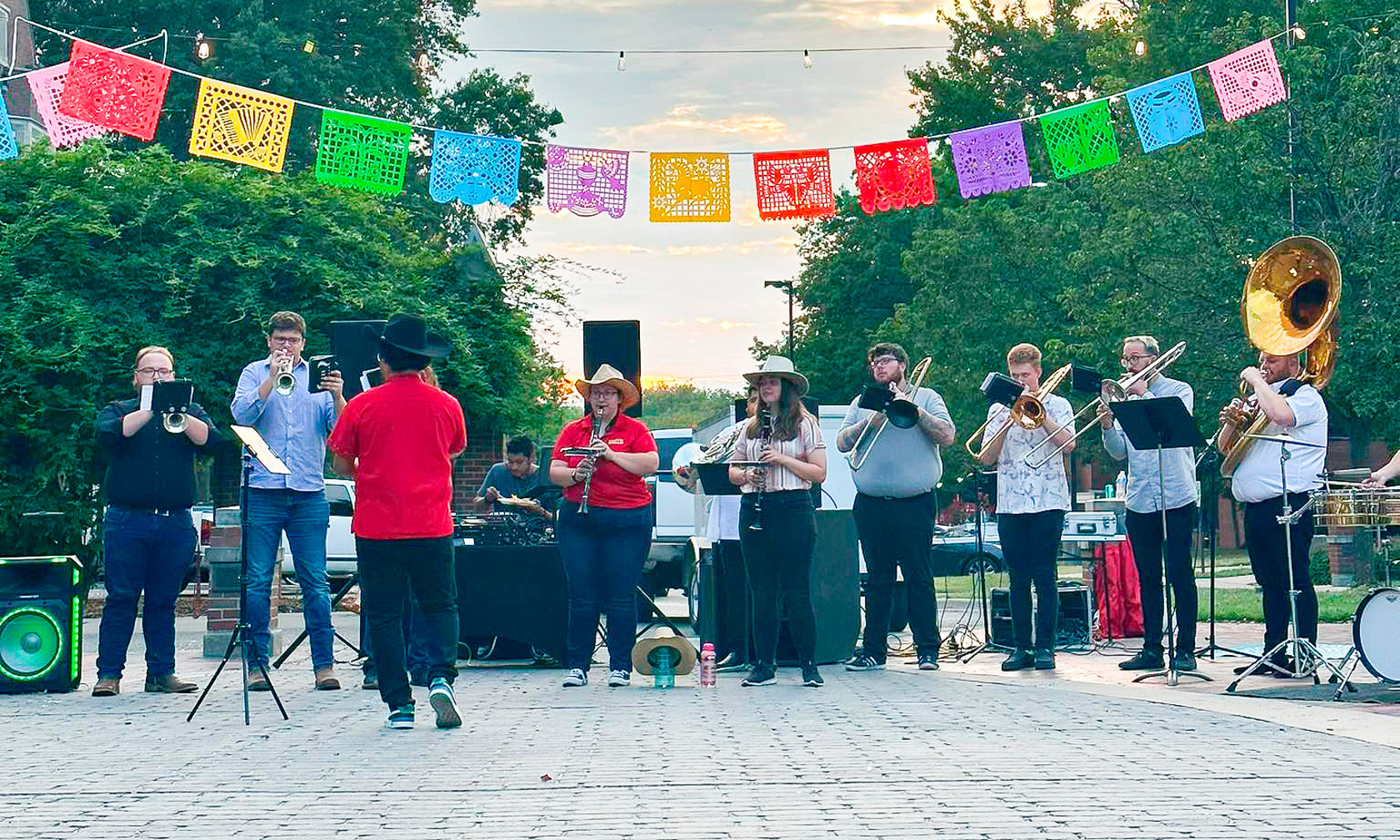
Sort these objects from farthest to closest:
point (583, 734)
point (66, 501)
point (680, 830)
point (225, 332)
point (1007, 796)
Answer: point (225, 332) < point (66, 501) < point (583, 734) < point (1007, 796) < point (680, 830)

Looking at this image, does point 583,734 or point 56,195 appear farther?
point 56,195

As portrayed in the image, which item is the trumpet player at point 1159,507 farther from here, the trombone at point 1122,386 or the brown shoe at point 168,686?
the brown shoe at point 168,686

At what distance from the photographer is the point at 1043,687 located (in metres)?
10.3

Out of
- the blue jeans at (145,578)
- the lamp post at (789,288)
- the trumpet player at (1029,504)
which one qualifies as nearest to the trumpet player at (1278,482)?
the trumpet player at (1029,504)

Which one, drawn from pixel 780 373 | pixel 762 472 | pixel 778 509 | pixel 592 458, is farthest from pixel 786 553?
pixel 592 458

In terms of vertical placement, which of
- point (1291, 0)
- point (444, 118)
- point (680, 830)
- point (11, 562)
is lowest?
point (680, 830)

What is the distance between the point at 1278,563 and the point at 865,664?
9.67 feet

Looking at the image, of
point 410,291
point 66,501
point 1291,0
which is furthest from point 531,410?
point 1291,0

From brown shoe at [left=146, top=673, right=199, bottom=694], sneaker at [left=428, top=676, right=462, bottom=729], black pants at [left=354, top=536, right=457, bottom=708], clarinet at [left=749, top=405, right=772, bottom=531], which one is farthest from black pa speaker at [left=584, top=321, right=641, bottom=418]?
sneaker at [left=428, top=676, right=462, bottom=729]

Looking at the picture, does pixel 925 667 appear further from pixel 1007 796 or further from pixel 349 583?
pixel 1007 796

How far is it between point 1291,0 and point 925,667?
49.8 feet

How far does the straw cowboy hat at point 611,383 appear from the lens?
10664 millimetres

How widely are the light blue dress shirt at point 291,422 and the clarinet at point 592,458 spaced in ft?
5.08

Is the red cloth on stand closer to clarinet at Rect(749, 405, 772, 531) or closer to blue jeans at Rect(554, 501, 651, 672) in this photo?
clarinet at Rect(749, 405, 772, 531)
